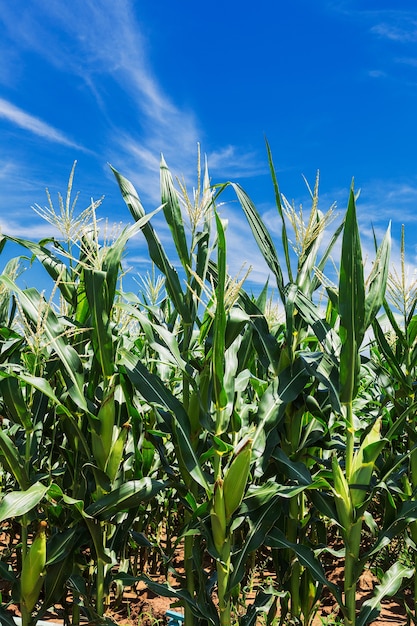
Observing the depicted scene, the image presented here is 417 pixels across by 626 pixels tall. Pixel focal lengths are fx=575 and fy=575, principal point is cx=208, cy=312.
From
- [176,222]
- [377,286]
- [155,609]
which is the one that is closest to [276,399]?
[377,286]

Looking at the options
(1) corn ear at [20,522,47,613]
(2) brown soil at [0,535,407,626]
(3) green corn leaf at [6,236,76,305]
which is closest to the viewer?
(1) corn ear at [20,522,47,613]

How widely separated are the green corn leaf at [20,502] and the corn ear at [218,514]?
74 centimetres

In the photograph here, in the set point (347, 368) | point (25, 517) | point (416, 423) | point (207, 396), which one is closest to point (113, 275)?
point (207, 396)

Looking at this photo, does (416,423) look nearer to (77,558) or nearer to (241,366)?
(241,366)

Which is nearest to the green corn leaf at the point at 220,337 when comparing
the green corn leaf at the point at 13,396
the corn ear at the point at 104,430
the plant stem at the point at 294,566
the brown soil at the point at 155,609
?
the corn ear at the point at 104,430

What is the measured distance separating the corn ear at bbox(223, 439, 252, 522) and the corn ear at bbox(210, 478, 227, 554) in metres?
0.02

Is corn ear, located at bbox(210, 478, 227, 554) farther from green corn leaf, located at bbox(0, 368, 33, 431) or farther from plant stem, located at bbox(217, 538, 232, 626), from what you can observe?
green corn leaf, located at bbox(0, 368, 33, 431)

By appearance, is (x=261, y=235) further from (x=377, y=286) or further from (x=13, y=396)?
(x=13, y=396)

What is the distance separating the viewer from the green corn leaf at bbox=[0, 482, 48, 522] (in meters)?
2.36

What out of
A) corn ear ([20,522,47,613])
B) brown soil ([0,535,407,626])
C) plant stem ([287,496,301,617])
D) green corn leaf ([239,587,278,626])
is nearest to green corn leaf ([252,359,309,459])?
plant stem ([287,496,301,617])

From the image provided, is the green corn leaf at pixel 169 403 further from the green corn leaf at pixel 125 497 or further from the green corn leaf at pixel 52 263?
the green corn leaf at pixel 52 263

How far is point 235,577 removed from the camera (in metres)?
2.46

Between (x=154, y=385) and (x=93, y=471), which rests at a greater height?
(x=154, y=385)

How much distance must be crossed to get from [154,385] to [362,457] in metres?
0.96
